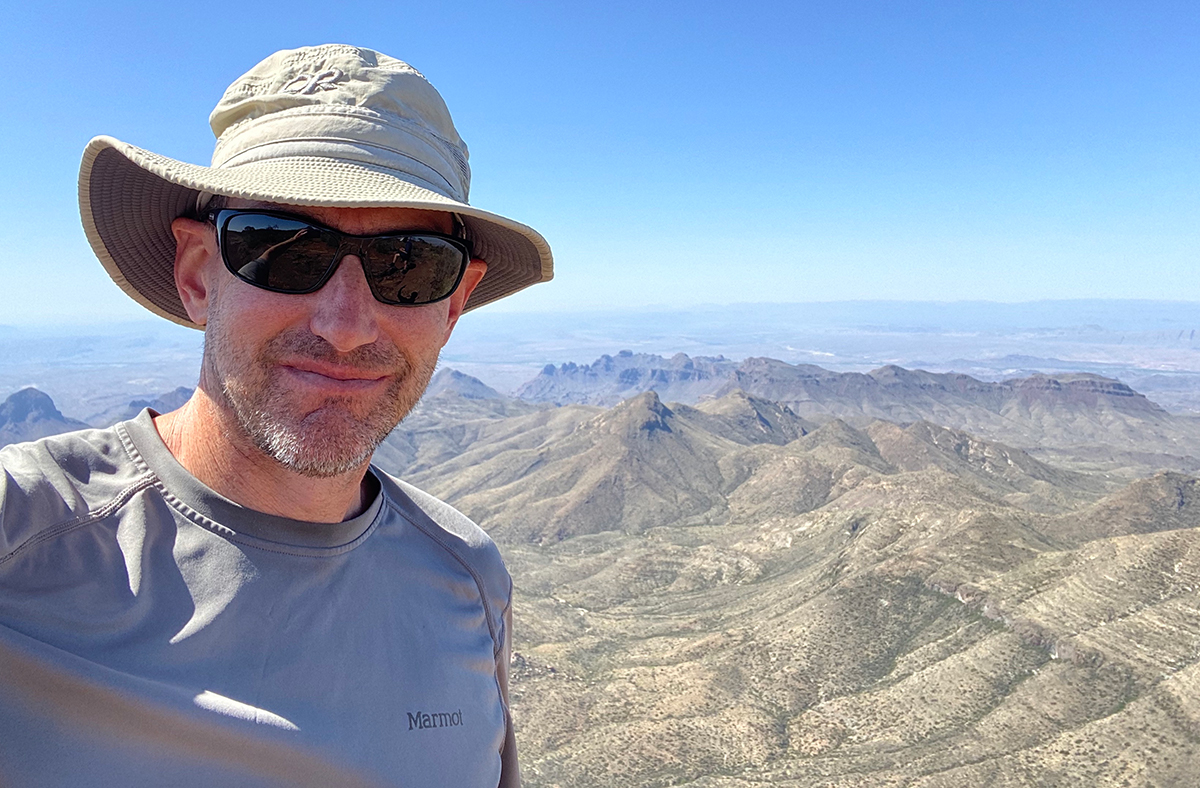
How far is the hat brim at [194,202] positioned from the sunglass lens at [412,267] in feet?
0.87

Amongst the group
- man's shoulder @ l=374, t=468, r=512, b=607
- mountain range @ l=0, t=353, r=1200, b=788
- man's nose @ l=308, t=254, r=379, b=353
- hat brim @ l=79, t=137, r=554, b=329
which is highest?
hat brim @ l=79, t=137, r=554, b=329

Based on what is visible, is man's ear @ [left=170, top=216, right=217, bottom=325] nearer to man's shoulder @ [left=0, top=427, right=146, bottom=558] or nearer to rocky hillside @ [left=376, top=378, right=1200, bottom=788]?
man's shoulder @ [left=0, top=427, right=146, bottom=558]

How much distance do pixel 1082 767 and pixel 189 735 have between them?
5391 centimetres

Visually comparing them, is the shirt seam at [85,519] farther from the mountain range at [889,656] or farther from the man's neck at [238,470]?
the mountain range at [889,656]

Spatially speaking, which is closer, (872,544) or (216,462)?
(216,462)

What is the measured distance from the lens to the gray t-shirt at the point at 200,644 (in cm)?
254

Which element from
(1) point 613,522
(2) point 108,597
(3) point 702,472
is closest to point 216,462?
(2) point 108,597

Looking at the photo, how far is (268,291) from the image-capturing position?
3.24 m

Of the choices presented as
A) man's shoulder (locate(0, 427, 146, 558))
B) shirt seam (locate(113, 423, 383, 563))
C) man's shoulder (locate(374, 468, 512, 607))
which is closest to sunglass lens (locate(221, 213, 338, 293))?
shirt seam (locate(113, 423, 383, 563))

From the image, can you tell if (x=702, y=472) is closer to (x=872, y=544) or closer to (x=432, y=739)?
(x=872, y=544)

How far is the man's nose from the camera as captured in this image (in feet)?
10.6

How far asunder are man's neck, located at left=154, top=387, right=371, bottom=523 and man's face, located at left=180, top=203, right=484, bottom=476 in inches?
4.2

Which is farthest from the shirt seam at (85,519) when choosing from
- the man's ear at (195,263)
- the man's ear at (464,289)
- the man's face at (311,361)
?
the man's ear at (464,289)

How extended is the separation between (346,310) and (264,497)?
98 centimetres
